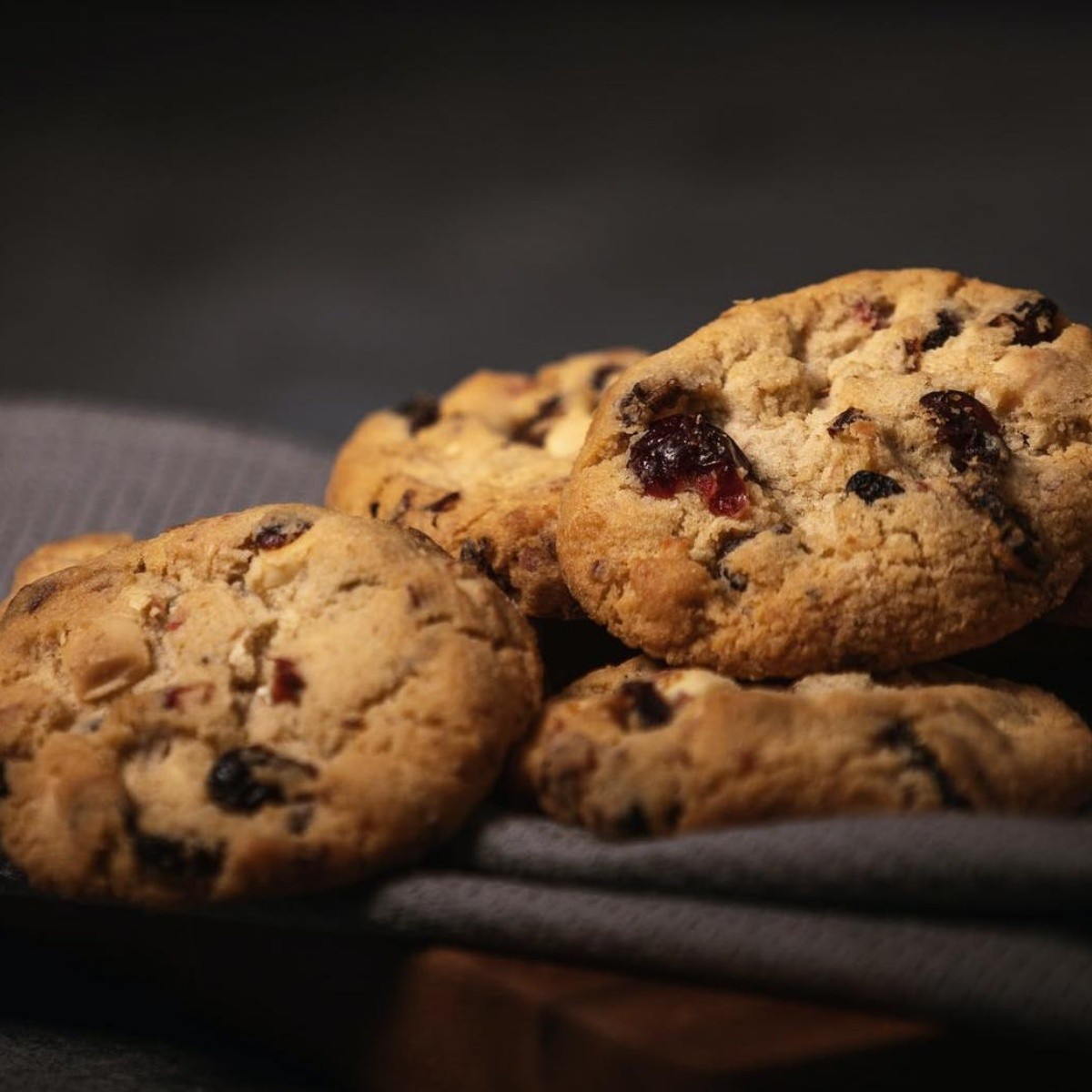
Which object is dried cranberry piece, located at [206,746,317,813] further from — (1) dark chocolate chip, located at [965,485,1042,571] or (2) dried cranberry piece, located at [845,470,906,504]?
(1) dark chocolate chip, located at [965,485,1042,571]

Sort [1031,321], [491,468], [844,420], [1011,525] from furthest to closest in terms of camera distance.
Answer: [491,468] < [1031,321] < [844,420] < [1011,525]

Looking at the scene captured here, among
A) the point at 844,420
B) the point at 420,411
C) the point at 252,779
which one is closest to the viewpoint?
the point at 252,779

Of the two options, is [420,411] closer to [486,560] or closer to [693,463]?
[486,560]

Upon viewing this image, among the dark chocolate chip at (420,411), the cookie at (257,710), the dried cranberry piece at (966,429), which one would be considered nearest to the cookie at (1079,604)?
the dried cranberry piece at (966,429)

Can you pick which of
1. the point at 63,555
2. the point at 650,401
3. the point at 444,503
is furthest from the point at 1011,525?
the point at 63,555

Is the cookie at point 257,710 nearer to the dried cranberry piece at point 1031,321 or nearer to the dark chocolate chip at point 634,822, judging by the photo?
the dark chocolate chip at point 634,822

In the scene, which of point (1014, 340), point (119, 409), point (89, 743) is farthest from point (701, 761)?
point (119, 409)

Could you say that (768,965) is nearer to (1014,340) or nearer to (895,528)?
(895,528)
